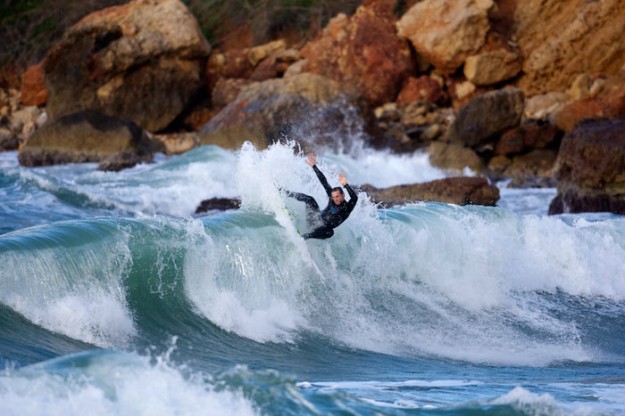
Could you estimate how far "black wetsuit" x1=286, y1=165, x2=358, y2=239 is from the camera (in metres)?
11.0

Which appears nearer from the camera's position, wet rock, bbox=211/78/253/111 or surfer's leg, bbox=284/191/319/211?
surfer's leg, bbox=284/191/319/211

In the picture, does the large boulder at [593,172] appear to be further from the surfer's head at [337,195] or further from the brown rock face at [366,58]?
the brown rock face at [366,58]

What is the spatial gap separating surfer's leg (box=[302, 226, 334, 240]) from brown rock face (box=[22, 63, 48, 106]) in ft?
87.5

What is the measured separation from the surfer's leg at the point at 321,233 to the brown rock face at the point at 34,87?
26.7 meters

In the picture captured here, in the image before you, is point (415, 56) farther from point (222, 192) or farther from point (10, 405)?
point (10, 405)

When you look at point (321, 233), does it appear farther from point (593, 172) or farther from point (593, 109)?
point (593, 109)

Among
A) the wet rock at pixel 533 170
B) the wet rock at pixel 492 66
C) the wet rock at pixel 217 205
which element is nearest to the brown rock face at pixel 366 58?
the wet rock at pixel 492 66

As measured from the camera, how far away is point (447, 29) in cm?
3161

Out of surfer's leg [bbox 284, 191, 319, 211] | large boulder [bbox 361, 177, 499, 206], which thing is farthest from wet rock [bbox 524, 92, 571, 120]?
surfer's leg [bbox 284, 191, 319, 211]

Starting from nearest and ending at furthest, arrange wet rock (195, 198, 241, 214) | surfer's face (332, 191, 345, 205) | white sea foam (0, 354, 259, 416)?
white sea foam (0, 354, 259, 416), surfer's face (332, 191, 345, 205), wet rock (195, 198, 241, 214)

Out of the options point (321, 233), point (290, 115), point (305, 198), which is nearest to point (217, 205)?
point (321, 233)

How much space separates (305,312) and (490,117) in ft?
53.5

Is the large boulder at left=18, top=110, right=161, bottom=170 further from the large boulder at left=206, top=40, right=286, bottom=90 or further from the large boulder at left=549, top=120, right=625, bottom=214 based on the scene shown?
the large boulder at left=549, top=120, right=625, bottom=214

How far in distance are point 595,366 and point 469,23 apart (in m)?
23.0
